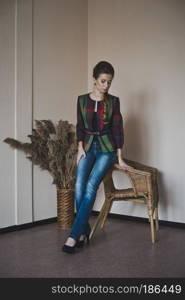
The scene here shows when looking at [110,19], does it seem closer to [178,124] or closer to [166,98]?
[166,98]

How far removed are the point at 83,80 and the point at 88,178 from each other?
63.5 inches

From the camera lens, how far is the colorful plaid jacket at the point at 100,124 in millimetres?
2795

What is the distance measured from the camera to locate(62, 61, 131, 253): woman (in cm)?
273

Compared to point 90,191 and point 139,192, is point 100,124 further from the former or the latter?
point 139,192

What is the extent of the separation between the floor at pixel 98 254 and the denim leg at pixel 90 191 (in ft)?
0.57

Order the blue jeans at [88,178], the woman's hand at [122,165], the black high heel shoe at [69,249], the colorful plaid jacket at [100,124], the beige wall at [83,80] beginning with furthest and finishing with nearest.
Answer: the beige wall at [83,80] < the woman's hand at [122,165] < the colorful plaid jacket at [100,124] < the blue jeans at [88,178] < the black high heel shoe at [69,249]

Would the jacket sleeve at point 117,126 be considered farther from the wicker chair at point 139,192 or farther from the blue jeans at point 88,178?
the wicker chair at point 139,192

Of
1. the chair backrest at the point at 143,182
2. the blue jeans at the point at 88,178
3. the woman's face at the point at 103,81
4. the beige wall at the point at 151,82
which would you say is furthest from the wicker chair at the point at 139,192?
the woman's face at the point at 103,81

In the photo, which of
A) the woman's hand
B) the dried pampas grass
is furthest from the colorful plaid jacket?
the dried pampas grass

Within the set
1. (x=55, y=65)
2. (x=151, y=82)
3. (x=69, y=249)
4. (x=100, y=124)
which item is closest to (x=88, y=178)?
(x=100, y=124)

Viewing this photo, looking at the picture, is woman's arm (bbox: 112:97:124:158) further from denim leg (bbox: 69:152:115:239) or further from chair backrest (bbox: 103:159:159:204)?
chair backrest (bbox: 103:159:159:204)

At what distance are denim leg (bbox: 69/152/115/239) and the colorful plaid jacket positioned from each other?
0.08 metres

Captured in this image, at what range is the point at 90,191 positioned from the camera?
2.73 m

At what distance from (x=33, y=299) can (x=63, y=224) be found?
1.53 m
